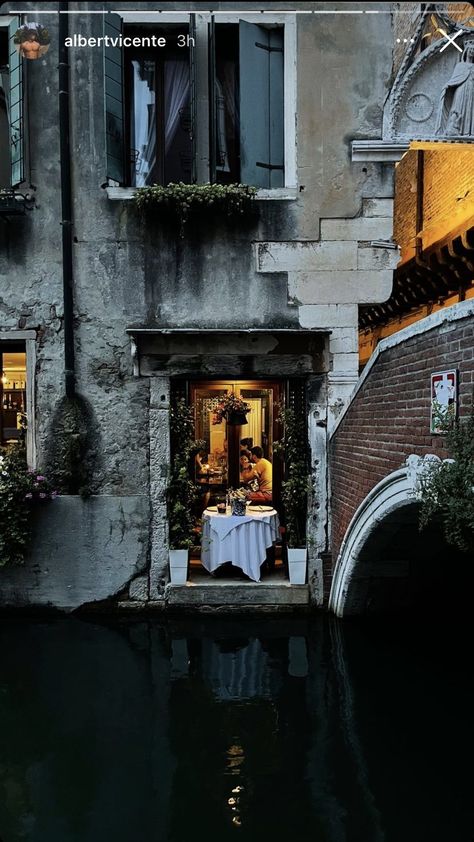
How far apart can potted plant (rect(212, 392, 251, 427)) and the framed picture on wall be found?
3.42m

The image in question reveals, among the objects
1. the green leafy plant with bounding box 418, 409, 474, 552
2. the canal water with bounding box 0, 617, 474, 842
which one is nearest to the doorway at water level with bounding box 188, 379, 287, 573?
the canal water with bounding box 0, 617, 474, 842

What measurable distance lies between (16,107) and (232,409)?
394 centimetres

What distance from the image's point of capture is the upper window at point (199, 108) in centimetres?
608

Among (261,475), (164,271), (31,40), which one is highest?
(31,40)

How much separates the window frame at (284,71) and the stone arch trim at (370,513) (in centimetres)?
336

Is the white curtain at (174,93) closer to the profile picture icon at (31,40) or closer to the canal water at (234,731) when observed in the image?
the profile picture icon at (31,40)

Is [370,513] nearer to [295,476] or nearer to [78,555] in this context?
[295,476]

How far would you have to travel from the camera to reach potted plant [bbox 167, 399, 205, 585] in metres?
6.32

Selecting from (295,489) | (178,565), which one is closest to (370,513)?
(295,489)

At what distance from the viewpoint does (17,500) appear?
6012 millimetres

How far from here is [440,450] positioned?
3.55 meters

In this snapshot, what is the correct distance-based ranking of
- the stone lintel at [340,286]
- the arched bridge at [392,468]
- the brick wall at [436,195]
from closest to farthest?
the arched bridge at [392,468] → the stone lintel at [340,286] → the brick wall at [436,195]

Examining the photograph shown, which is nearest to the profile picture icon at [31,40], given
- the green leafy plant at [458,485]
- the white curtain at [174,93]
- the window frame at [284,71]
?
the window frame at [284,71]

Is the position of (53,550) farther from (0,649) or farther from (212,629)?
(212,629)
